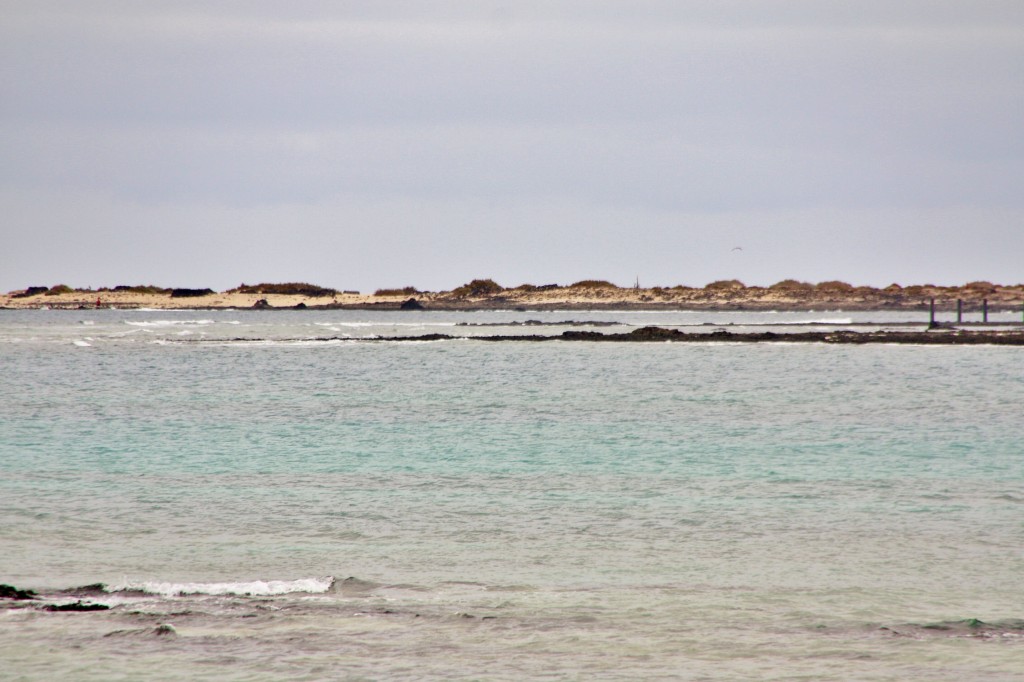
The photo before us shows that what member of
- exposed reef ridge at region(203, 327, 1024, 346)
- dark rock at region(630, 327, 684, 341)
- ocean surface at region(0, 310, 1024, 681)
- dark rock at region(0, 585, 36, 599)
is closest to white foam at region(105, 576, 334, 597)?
ocean surface at region(0, 310, 1024, 681)

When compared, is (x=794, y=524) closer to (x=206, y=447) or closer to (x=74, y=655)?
(x=74, y=655)

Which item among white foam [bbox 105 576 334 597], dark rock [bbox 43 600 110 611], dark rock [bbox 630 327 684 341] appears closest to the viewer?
dark rock [bbox 43 600 110 611]

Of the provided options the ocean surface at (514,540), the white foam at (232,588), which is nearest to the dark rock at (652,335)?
the ocean surface at (514,540)

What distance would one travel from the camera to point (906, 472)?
22625 millimetres

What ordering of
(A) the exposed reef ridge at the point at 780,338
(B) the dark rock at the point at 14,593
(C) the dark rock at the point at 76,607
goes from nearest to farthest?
(C) the dark rock at the point at 76,607, (B) the dark rock at the point at 14,593, (A) the exposed reef ridge at the point at 780,338

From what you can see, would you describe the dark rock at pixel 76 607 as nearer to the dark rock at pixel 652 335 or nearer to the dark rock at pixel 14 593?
the dark rock at pixel 14 593

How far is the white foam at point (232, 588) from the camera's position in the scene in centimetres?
1188

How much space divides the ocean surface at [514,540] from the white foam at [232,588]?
47mm

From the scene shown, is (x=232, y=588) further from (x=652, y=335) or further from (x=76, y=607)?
(x=652, y=335)

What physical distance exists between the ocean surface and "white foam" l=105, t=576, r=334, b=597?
47 mm

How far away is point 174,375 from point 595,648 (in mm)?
47532

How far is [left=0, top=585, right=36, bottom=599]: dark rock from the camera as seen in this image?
1146cm

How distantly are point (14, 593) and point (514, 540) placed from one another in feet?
20.8

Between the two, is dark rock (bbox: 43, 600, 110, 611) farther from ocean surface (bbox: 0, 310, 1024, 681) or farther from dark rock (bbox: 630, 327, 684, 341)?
dark rock (bbox: 630, 327, 684, 341)
